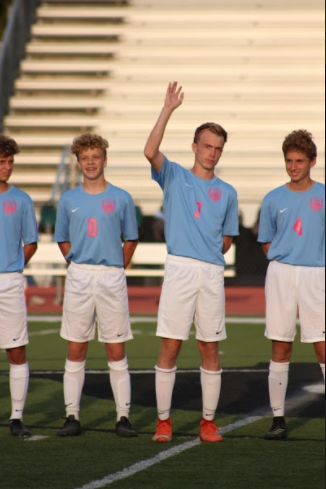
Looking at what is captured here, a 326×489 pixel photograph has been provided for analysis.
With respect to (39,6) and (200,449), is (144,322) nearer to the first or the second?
(200,449)

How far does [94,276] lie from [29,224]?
0.53m

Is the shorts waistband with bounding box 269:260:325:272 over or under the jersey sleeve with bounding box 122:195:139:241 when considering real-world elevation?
under

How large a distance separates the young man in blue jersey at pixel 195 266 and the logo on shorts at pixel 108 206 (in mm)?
333

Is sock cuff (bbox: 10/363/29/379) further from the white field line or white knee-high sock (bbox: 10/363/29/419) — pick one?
the white field line

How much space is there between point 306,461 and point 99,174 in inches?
85.1

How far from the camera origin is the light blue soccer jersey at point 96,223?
7137 millimetres

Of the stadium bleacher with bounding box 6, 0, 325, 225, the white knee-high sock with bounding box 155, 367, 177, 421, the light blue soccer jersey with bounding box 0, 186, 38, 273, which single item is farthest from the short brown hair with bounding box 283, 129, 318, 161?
the stadium bleacher with bounding box 6, 0, 325, 225

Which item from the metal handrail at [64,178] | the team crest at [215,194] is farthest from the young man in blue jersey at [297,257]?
the metal handrail at [64,178]

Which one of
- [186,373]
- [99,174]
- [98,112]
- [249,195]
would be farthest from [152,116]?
[99,174]

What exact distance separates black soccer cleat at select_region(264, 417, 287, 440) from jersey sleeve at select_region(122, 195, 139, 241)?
1435 mm

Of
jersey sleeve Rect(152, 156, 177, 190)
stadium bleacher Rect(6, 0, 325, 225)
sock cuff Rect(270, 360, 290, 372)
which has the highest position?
stadium bleacher Rect(6, 0, 325, 225)

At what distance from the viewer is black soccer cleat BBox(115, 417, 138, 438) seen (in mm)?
7102

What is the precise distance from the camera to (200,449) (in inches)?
263

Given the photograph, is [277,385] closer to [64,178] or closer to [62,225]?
[62,225]
